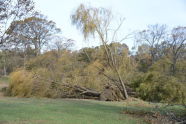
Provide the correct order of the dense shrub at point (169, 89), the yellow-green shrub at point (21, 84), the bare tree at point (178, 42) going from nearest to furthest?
the dense shrub at point (169, 89), the yellow-green shrub at point (21, 84), the bare tree at point (178, 42)

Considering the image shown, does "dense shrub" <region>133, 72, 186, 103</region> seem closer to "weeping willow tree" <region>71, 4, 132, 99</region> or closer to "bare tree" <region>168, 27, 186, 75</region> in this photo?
"weeping willow tree" <region>71, 4, 132, 99</region>

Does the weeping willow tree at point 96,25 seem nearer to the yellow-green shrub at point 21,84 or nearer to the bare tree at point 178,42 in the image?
the yellow-green shrub at point 21,84

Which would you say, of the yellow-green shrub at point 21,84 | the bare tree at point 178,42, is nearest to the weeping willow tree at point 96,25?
the yellow-green shrub at point 21,84

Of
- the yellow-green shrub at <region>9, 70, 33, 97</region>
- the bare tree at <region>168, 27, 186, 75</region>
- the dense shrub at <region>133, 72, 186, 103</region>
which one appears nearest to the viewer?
the dense shrub at <region>133, 72, 186, 103</region>

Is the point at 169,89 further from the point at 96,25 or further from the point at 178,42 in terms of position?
the point at 178,42

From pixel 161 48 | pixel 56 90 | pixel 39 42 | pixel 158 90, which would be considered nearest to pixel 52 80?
pixel 56 90

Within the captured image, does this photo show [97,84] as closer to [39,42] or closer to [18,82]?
[18,82]

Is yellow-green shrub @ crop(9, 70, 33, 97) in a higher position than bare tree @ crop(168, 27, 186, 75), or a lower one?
lower

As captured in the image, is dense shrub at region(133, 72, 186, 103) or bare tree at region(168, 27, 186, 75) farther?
bare tree at region(168, 27, 186, 75)

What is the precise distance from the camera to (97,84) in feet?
50.4

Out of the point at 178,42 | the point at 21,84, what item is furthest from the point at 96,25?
the point at 178,42

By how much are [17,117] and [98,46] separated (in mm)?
10149

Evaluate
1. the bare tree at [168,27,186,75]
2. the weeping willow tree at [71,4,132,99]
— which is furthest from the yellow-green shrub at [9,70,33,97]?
the bare tree at [168,27,186,75]

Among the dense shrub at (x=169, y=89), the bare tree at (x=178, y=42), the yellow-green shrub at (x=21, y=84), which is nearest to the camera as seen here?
the dense shrub at (x=169, y=89)
